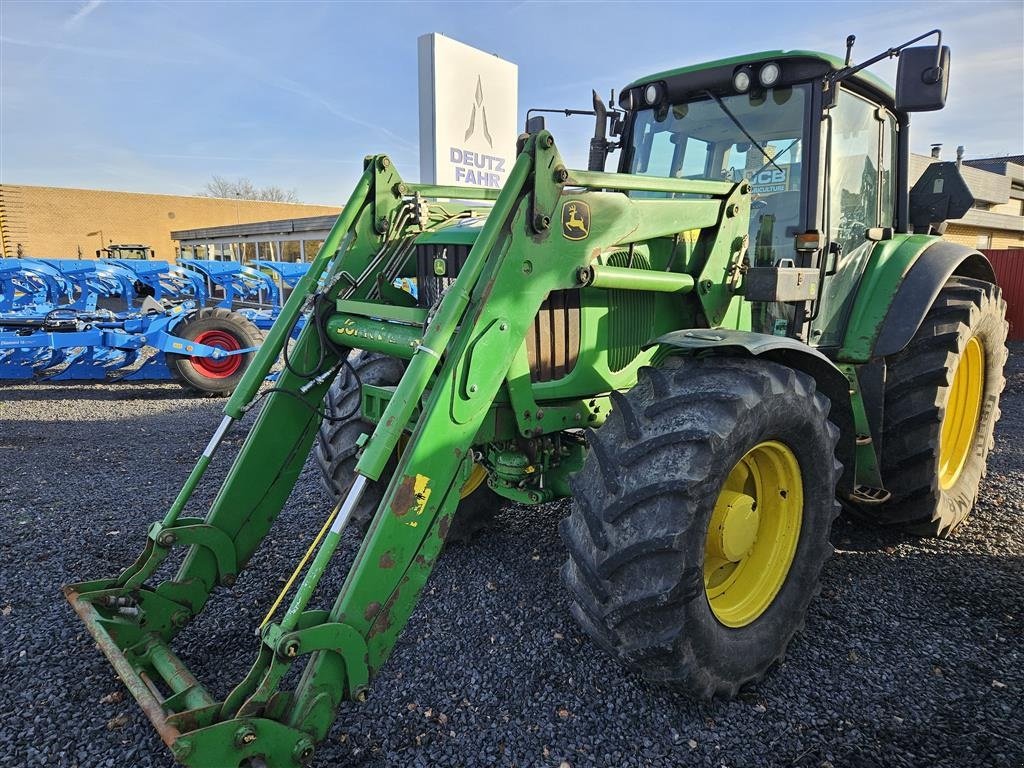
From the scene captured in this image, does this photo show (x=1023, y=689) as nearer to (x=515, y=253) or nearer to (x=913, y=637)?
(x=913, y=637)

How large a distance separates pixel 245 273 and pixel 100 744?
34.1 feet

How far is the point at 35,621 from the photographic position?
3191 mm

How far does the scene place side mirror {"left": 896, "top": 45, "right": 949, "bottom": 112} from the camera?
2840 mm

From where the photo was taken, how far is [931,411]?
12.1 ft

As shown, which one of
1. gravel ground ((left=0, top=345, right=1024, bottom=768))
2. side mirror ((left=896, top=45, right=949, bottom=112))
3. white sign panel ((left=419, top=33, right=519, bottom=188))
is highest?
white sign panel ((left=419, top=33, right=519, bottom=188))

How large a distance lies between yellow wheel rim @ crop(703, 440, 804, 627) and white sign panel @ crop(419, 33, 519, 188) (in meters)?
6.39

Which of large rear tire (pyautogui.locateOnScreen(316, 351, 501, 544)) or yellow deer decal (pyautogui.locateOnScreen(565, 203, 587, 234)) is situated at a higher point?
yellow deer decal (pyautogui.locateOnScreen(565, 203, 587, 234))

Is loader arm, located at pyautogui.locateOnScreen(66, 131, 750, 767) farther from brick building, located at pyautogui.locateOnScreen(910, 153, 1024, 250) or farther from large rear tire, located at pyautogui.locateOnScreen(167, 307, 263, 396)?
brick building, located at pyautogui.locateOnScreen(910, 153, 1024, 250)

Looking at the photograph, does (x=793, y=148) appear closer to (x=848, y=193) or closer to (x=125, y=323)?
(x=848, y=193)

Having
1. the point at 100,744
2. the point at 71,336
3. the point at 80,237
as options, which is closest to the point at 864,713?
the point at 100,744

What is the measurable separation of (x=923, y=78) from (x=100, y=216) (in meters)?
41.0

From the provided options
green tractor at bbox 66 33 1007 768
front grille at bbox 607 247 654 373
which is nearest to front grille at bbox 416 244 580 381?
green tractor at bbox 66 33 1007 768

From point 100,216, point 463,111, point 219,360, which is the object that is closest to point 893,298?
point 463,111

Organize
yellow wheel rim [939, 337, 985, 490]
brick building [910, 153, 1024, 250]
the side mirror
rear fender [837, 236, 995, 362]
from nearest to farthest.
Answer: the side mirror → rear fender [837, 236, 995, 362] → yellow wheel rim [939, 337, 985, 490] → brick building [910, 153, 1024, 250]
